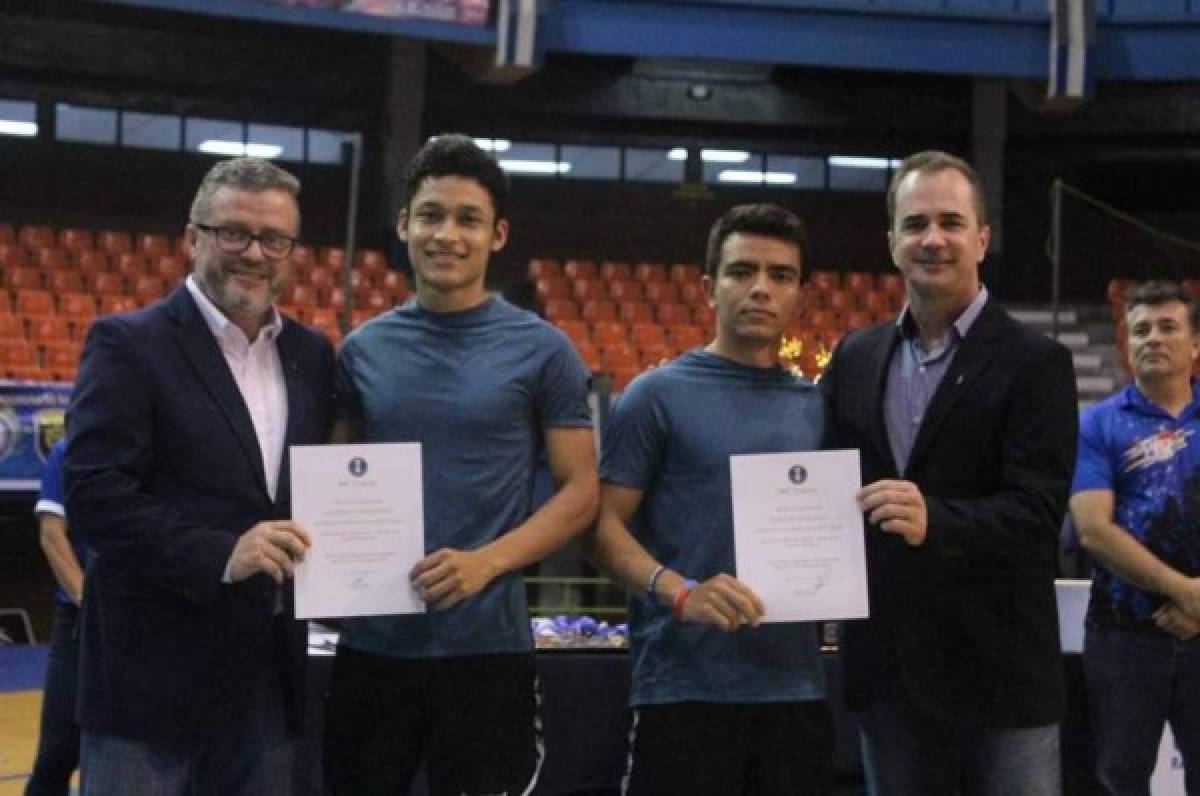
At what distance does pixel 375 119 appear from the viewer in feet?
56.9

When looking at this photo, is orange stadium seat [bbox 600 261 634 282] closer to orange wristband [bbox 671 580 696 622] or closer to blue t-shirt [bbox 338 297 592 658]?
blue t-shirt [bbox 338 297 592 658]

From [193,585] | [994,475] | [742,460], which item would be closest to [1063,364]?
[994,475]

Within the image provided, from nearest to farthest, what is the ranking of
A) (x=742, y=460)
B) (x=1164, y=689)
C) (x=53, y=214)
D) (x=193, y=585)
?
(x=193, y=585)
(x=742, y=460)
(x=1164, y=689)
(x=53, y=214)

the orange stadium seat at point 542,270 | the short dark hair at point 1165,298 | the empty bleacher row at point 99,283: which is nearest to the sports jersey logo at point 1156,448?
the short dark hair at point 1165,298

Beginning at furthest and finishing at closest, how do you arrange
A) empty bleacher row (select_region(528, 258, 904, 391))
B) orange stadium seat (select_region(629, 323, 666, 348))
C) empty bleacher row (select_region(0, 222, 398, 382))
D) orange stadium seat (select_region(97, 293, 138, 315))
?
orange stadium seat (select_region(629, 323, 666, 348)) < empty bleacher row (select_region(528, 258, 904, 391)) < orange stadium seat (select_region(97, 293, 138, 315)) < empty bleacher row (select_region(0, 222, 398, 382))

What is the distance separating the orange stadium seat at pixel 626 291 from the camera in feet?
56.2

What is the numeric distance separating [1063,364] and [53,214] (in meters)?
15.4

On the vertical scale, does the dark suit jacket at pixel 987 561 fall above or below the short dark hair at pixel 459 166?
below

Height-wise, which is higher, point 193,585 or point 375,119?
point 375,119

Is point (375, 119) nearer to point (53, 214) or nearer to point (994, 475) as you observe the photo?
point (53, 214)

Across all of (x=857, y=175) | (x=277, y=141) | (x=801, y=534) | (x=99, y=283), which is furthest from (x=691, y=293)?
(x=801, y=534)

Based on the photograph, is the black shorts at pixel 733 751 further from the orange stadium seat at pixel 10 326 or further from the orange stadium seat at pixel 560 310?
the orange stadium seat at pixel 560 310

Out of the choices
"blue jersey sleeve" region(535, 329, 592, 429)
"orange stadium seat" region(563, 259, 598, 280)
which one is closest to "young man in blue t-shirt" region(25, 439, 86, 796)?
"blue jersey sleeve" region(535, 329, 592, 429)

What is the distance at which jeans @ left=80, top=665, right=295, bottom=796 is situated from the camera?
3.04 m
